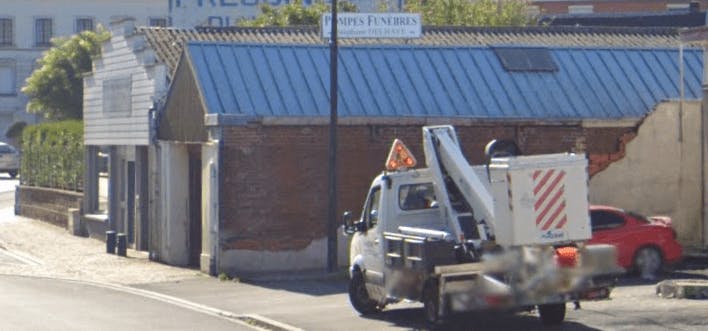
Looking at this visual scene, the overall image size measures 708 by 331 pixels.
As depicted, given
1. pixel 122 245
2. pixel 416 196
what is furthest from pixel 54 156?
pixel 416 196

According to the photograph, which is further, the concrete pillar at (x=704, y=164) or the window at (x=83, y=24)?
the window at (x=83, y=24)

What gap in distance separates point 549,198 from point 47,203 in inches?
1139

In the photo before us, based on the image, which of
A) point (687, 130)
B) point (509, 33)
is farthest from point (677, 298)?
point (509, 33)

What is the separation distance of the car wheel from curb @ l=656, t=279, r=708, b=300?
385cm

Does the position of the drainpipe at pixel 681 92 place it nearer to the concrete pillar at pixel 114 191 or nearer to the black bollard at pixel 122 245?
the black bollard at pixel 122 245

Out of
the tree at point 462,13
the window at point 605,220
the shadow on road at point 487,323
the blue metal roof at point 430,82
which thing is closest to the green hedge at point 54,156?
the tree at point 462,13

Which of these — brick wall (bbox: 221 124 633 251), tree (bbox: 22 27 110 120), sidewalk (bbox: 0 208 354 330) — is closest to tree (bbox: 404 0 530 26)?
sidewalk (bbox: 0 208 354 330)

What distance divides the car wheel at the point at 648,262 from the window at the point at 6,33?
60.2 metres

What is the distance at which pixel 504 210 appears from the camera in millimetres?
16891

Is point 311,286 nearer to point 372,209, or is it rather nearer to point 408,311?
point 408,311

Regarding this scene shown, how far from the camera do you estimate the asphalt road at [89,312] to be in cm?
1945

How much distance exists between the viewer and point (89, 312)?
21344 millimetres

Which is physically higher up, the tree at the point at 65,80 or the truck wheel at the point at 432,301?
the tree at the point at 65,80

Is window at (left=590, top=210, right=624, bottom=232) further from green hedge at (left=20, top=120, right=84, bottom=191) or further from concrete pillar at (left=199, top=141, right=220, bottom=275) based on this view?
green hedge at (left=20, top=120, right=84, bottom=191)
